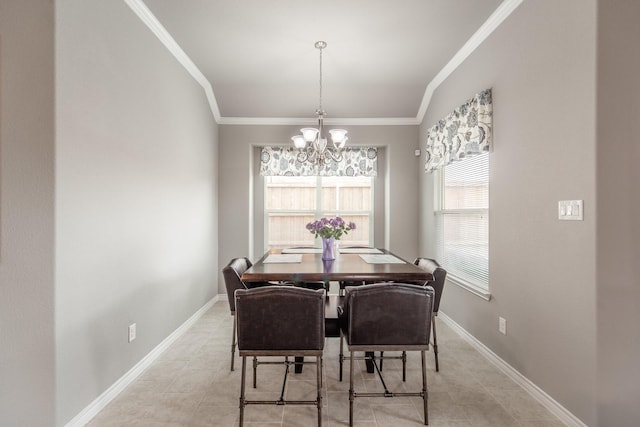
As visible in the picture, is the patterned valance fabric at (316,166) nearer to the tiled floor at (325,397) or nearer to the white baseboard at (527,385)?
the white baseboard at (527,385)

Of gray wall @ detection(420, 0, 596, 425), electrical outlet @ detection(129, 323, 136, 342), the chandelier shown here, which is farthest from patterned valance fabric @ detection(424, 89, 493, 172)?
electrical outlet @ detection(129, 323, 136, 342)

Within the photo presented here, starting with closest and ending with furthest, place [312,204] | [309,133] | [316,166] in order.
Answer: [309,133], [316,166], [312,204]

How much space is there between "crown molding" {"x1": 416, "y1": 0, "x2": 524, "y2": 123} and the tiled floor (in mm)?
2693

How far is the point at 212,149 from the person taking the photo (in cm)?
440

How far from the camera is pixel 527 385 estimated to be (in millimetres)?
2289

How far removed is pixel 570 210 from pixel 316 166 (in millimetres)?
3376

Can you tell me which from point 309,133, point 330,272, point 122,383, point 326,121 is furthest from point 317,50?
point 122,383

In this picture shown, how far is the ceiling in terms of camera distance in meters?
2.59

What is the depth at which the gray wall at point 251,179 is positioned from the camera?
4656mm

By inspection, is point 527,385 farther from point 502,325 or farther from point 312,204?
point 312,204

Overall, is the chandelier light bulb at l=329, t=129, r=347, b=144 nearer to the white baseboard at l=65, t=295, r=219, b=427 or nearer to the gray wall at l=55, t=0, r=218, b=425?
the gray wall at l=55, t=0, r=218, b=425
